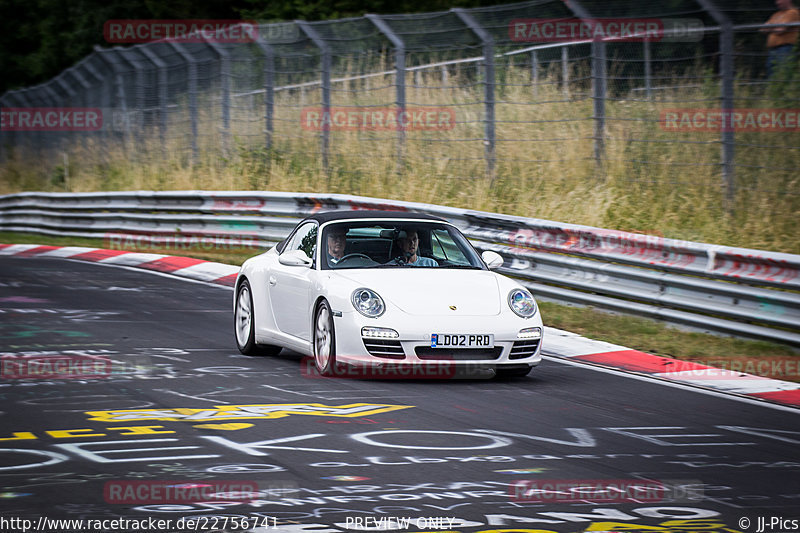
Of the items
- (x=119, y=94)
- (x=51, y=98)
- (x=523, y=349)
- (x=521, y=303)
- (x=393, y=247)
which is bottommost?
(x=523, y=349)

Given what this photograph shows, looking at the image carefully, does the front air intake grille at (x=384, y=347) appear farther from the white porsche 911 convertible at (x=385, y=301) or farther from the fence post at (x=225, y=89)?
the fence post at (x=225, y=89)

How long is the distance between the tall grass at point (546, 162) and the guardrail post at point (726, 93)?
12cm

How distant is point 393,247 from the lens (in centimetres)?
1030

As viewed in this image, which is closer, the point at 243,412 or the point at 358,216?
the point at 243,412

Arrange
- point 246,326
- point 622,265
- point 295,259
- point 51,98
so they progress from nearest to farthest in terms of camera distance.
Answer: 1. point 295,259
2. point 246,326
3. point 622,265
4. point 51,98

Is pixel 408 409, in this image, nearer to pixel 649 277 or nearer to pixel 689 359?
pixel 689 359

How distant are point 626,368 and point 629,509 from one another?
4933 mm

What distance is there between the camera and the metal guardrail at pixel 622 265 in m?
10.8

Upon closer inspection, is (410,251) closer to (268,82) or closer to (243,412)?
(243,412)

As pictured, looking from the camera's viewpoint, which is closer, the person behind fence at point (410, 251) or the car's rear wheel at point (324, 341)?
the car's rear wheel at point (324, 341)

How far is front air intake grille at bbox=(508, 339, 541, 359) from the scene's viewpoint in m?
9.28

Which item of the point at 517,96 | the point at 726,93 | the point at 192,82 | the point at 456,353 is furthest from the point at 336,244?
the point at 192,82

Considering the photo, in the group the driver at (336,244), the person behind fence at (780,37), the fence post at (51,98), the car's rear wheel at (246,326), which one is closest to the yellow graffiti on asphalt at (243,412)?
the driver at (336,244)

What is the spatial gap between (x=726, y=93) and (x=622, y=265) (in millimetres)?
2663
